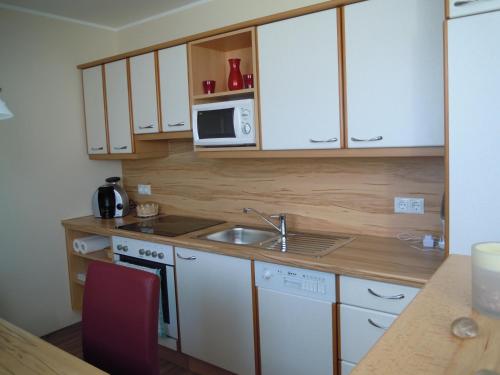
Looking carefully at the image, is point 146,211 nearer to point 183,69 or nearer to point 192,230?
point 192,230

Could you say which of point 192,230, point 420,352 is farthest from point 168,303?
point 420,352

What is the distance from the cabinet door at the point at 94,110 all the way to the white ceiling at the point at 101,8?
0.40 meters

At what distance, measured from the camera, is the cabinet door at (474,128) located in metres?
1.50

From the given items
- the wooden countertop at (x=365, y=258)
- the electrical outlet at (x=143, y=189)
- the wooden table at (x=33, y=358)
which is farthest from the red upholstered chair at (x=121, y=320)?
the electrical outlet at (x=143, y=189)

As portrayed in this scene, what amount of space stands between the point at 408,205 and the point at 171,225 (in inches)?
62.1

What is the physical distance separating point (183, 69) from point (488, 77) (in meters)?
1.82

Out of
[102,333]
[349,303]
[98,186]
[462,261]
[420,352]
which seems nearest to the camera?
[420,352]

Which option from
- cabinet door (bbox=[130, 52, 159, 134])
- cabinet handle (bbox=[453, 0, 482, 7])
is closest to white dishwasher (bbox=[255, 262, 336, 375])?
cabinet handle (bbox=[453, 0, 482, 7])

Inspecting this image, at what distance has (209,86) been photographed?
2.69 metres

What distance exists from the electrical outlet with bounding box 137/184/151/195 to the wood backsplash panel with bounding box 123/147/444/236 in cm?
7

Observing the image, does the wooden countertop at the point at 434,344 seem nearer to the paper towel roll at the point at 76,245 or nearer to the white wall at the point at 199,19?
the white wall at the point at 199,19

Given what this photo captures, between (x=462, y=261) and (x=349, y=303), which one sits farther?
(x=349, y=303)

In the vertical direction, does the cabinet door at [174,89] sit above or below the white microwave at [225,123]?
above

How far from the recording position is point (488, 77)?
1.50m
